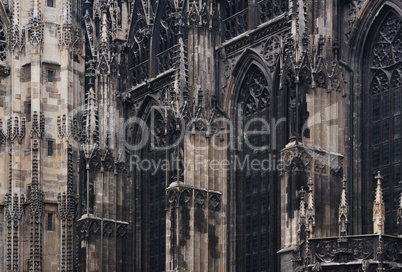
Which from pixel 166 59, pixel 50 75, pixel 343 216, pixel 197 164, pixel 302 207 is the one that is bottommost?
pixel 343 216

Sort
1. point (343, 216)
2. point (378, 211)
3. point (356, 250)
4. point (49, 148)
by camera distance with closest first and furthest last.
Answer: point (356, 250) < point (378, 211) < point (343, 216) < point (49, 148)

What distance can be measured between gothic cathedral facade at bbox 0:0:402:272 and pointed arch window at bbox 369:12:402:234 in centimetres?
6

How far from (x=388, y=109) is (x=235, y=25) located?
987 cm

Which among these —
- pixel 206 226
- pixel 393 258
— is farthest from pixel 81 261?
pixel 393 258

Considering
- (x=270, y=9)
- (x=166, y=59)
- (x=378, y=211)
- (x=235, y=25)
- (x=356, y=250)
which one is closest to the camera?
(x=356, y=250)


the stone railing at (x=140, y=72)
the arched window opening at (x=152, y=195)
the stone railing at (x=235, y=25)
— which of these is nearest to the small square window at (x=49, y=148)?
the arched window opening at (x=152, y=195)

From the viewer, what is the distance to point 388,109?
4797 cm

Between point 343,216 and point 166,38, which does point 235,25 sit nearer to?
point 166,38

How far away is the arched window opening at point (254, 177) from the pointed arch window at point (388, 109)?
557 cm

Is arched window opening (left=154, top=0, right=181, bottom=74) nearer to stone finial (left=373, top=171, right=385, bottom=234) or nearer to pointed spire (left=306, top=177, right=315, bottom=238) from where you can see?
pointed spire (left=306, top=177, right=315, bottom=238)

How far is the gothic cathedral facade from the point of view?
155 feet

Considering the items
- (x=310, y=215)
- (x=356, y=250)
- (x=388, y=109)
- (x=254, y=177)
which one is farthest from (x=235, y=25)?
(x=356, y=250)

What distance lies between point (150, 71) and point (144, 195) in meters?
5.69

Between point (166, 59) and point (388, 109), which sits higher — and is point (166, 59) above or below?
above
